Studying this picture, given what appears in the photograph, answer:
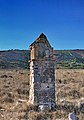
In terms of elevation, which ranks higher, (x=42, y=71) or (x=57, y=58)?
(x=57, y=58)

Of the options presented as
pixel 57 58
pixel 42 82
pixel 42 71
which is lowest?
pixel 42 82

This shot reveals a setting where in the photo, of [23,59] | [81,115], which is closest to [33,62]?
[81,115]

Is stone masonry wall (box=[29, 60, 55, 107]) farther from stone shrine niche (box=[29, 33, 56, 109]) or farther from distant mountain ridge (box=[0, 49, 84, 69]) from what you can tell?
distant mountain ridge (box=[0, 49, 84, 69])

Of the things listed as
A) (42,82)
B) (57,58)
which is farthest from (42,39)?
(57,58)

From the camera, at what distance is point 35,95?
34.4 ft

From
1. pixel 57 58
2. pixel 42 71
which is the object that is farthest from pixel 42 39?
pixel 57 58

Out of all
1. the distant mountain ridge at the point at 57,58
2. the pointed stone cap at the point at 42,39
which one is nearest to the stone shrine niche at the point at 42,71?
the pointed stone cap at the point at 42,39

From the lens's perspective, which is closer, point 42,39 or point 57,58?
point 42,39

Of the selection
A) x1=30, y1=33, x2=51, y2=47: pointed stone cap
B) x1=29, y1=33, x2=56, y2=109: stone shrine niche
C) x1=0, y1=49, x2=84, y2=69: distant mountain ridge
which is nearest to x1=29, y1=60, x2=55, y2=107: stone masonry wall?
x1=29, y1=33, x2=56, y2=109: stone shrine niche

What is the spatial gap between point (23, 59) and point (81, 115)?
5704cm

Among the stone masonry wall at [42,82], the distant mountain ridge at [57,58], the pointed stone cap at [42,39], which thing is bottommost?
the stone masonry wall at [42,82]

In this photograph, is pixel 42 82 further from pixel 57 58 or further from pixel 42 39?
pixel 57 58

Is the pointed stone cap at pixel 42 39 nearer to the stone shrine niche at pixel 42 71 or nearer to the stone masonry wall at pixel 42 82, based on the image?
the stone shrine niche at pixel 42 71

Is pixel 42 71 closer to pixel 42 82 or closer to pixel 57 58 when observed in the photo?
pixel 42 82
